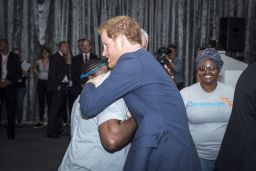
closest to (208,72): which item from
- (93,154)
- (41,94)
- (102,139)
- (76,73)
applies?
(93,154)

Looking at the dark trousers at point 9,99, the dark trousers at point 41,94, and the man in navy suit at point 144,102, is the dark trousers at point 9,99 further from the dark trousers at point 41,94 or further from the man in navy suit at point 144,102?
the man in navy suit at point 144,102

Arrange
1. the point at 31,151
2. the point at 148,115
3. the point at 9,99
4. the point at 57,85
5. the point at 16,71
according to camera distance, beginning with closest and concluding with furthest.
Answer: the point at 148,115, the point at 31,151, the point at 9,99, the point at 16,71, the point at 57,85

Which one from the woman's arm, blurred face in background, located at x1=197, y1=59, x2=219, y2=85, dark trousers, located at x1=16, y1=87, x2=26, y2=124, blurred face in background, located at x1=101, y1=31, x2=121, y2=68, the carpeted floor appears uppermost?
blurred face in background, located at x1=101, y1=31, x2=121, y2=68

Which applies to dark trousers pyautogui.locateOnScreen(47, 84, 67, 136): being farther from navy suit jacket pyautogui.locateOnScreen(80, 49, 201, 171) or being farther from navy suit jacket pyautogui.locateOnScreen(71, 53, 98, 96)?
navy suit jacket pyautogui.locateOnScreen(80, 49, 201, 171)

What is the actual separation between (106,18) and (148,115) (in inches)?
262

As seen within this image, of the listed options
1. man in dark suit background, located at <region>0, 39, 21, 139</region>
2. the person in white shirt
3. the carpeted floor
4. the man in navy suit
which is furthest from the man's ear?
man in dark suit background, located at <region>0, 39, 21, 139</region>

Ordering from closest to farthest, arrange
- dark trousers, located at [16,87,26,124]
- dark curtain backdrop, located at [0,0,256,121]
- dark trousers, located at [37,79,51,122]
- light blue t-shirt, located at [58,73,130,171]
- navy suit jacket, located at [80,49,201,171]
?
1. navy suit jacket, located at [80,49,201,171]
2. light blue t-shirt, located at [58,73,130,171]
3. dark trousers, located at [16,87,26,124]
4. dark trousers, located at [37,79,51,122]
5. dark curtain backdrop, located at [0,0,256,121]

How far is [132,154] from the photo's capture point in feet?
4.84

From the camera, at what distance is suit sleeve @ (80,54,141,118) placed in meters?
1.49

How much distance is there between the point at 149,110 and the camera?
1.47 m

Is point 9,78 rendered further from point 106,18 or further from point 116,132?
point 116,132

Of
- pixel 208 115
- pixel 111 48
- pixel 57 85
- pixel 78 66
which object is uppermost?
pixel 111 48

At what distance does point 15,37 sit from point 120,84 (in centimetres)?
657

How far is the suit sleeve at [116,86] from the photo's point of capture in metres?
1.49
